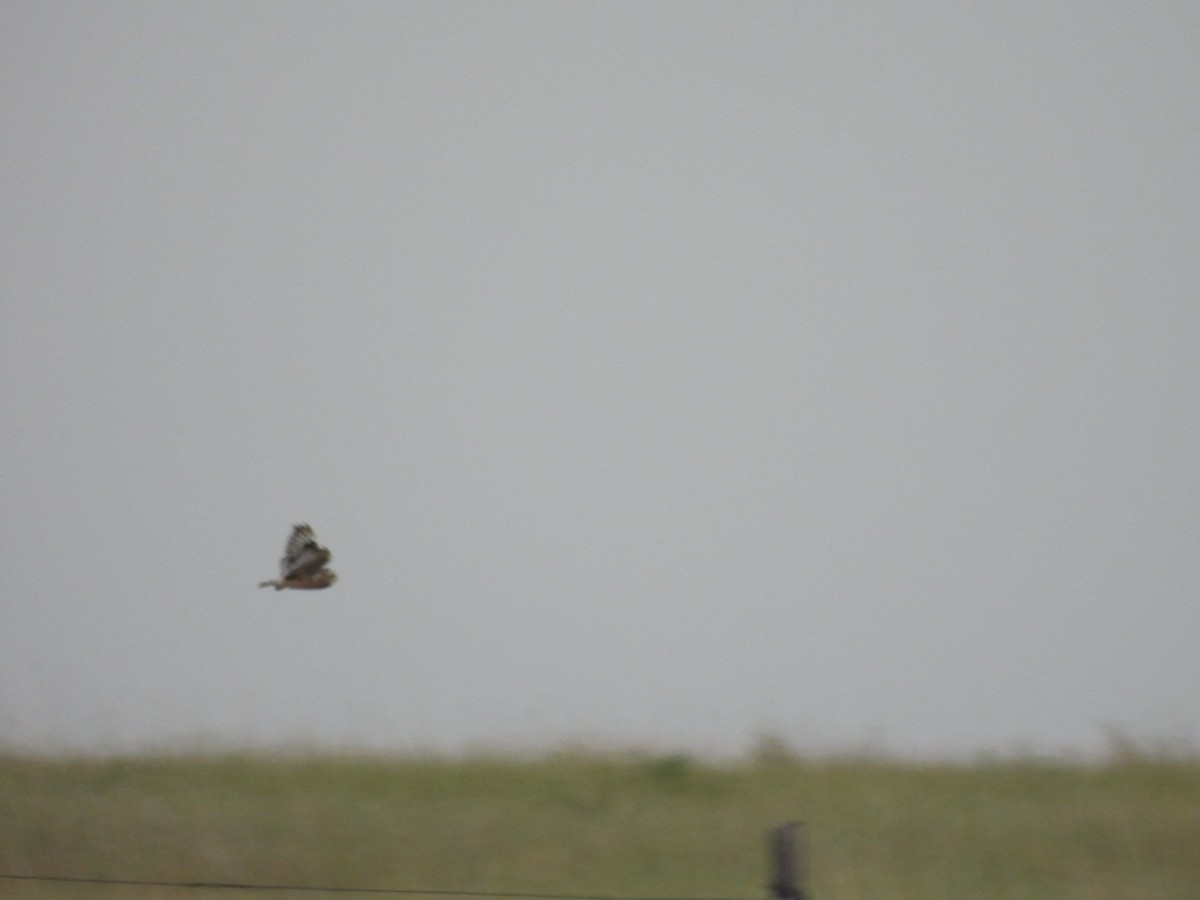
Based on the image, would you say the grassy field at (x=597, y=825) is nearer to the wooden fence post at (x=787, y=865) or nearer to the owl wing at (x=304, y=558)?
the owl wing at (x=304, y=558)

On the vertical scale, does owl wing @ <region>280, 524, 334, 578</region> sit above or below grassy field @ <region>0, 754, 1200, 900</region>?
above

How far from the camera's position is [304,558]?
5.88 m

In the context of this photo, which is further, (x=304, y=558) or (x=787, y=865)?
(x=304, y=558)

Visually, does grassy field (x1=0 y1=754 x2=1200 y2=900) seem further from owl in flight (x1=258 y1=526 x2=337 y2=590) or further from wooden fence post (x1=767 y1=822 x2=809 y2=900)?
wooden fence post (x1=767 y1=822 x2=809 y2=900)

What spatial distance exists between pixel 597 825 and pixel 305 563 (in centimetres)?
268

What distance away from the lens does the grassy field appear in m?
7.09

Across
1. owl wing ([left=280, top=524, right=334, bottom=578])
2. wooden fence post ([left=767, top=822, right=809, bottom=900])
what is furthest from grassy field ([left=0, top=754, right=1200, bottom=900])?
wooden fence post ([left=767, top=822, right=809, bottom=900])

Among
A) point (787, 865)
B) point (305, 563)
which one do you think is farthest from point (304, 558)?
point (787, 865)

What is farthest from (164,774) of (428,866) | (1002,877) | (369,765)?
(1002,877)

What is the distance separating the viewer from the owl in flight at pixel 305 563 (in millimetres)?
5746

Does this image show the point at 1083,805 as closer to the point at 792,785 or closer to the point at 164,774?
the point at 792,785

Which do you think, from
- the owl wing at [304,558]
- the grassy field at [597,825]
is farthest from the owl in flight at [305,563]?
the grassy field at [597,825]

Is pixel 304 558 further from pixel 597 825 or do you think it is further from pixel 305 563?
pixel 597 825

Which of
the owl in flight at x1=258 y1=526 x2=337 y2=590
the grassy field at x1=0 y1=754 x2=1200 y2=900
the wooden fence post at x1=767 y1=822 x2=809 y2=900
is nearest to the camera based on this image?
the wooden fence post at x1=767 y1=822 x2=809 y2=900
